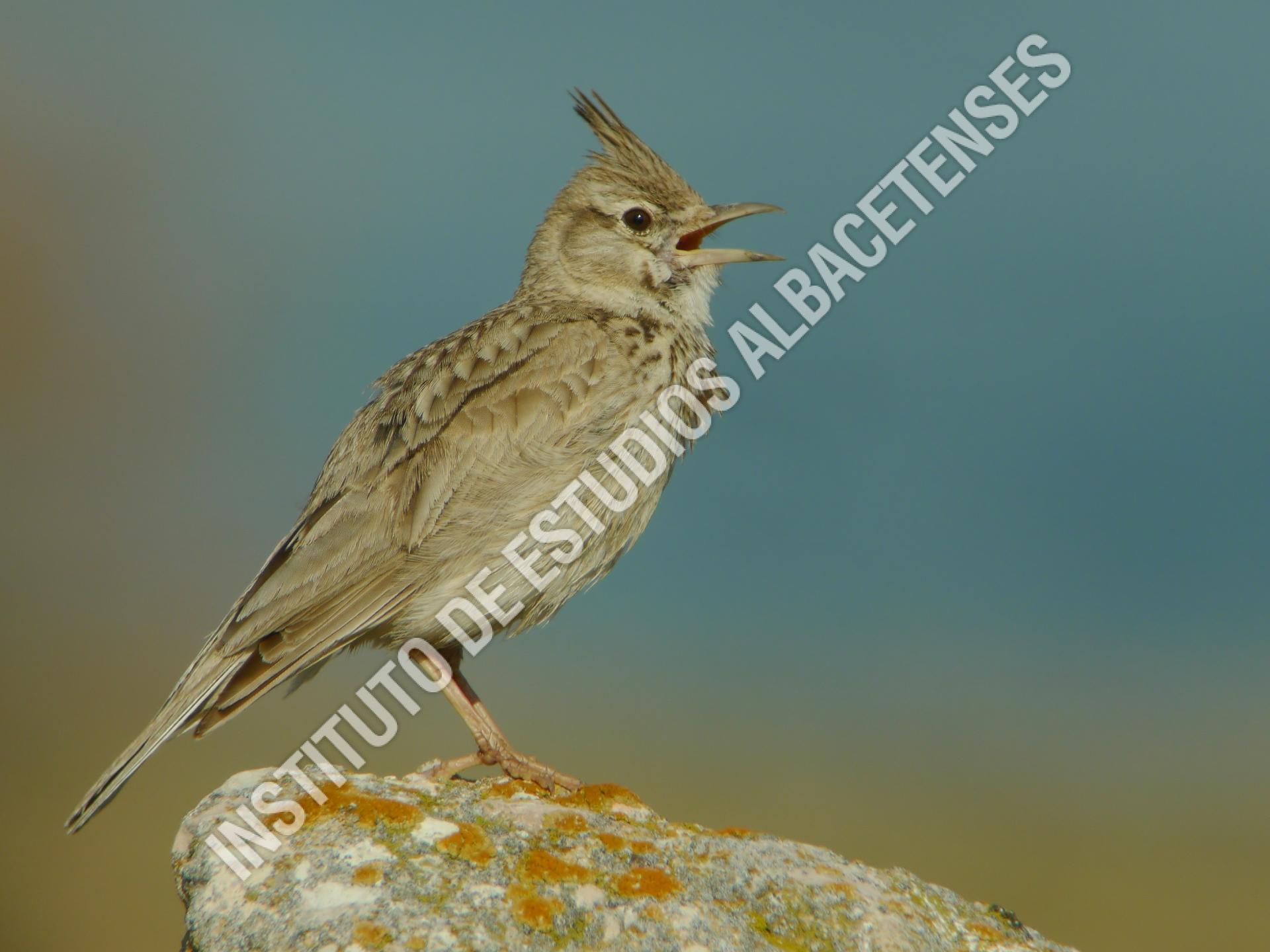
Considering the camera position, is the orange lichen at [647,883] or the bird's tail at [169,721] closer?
the orange lichen at [647,883]

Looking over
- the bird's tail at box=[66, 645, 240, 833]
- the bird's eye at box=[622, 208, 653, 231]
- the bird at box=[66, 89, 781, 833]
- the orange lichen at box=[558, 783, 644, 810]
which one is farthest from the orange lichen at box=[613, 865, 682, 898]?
the bird's eye at box=[622, 208, 653, 231]

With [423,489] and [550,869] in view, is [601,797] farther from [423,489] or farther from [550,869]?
[423,489]

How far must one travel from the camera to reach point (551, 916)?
3.42 m

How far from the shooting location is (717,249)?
241 inches

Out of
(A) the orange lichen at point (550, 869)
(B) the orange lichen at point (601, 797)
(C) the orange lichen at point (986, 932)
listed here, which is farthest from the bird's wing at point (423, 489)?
(C) the orange lichen at point (986, 932)

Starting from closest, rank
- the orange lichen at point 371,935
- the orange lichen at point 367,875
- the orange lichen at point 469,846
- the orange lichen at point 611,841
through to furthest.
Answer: the orange lichen at point 371,935, the orange lichen at point 367,875, the orange lichen at point 469,846, the orange lichen at point 611,841

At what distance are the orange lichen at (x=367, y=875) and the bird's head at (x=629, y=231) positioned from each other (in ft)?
11.1

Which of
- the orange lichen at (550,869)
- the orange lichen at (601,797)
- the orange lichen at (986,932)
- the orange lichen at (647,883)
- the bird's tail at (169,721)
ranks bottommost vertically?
the bird's tail at (169,721)

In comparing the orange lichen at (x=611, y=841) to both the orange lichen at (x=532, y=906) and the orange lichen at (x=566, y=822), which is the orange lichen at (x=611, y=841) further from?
the orange lichen at (x=532, y=906)

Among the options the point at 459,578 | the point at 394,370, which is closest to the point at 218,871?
the point at 459,578

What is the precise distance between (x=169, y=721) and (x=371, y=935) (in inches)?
70.3

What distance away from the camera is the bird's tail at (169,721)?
173 inches

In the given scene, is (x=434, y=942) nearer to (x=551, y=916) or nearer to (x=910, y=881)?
(x=551, y=916)

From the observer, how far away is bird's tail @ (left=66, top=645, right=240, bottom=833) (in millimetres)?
4406
